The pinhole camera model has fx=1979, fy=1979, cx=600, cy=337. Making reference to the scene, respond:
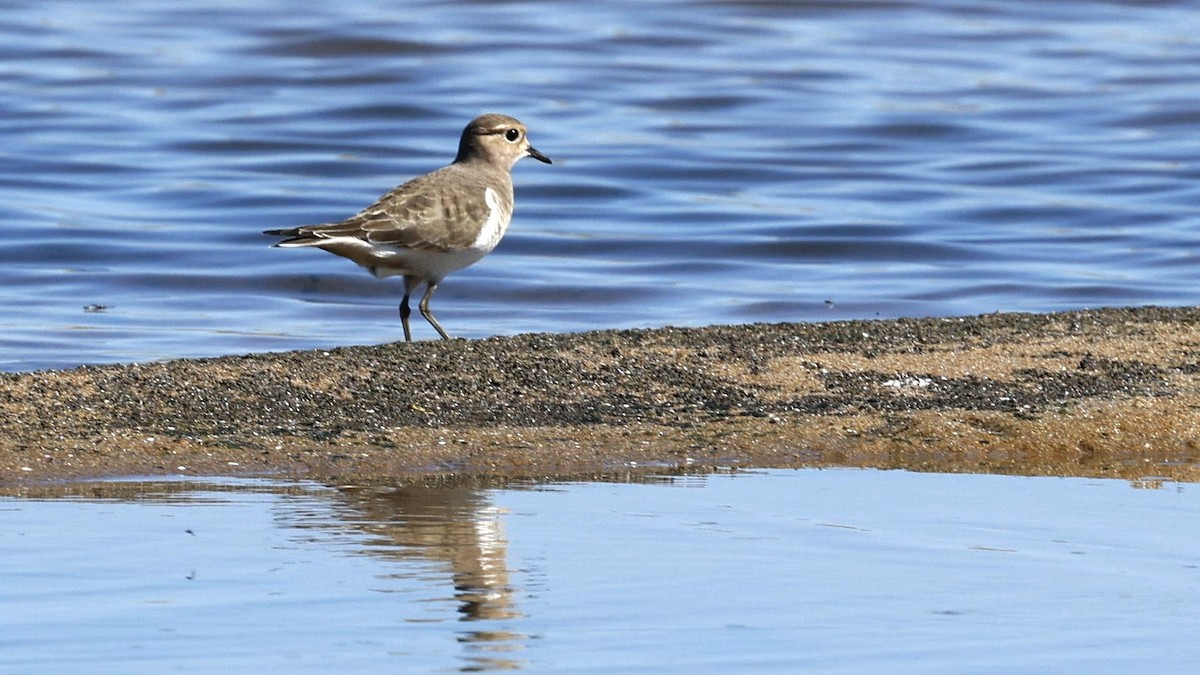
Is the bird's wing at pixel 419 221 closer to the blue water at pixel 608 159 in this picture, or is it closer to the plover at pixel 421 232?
the plover at pixel 421 232

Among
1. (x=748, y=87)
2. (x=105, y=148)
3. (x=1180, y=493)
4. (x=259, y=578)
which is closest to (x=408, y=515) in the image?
(x=259, y=578)

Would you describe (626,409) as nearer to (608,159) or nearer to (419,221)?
(419,221)

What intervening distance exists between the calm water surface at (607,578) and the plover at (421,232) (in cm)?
324

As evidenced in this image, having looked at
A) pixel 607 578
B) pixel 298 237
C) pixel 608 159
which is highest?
pixel 608 159

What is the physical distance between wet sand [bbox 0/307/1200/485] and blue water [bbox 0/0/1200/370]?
10.0ft

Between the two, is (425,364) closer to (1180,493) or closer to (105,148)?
(1180,493)

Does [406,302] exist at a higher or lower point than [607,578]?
higher

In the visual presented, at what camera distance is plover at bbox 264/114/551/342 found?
333 inches

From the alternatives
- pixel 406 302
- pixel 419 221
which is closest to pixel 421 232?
pixel 419 221

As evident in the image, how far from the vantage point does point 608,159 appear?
16016mm

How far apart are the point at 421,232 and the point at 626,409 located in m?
2.60

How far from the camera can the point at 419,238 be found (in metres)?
8.63

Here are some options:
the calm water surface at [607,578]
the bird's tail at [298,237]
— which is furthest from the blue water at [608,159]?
the calm water surface at [607,578]

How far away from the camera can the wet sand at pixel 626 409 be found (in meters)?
Answer: 5.66
